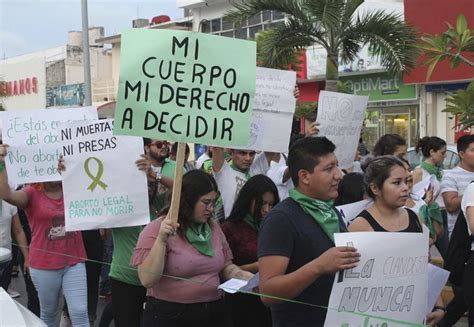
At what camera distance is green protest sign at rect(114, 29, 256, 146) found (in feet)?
11.9

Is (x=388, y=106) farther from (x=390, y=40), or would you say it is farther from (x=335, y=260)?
(x=335, y=260)

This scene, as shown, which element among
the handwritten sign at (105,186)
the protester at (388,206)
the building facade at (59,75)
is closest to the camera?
the protester at (388,206)

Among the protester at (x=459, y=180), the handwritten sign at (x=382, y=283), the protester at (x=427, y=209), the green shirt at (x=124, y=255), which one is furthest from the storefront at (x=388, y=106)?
the handwritten sign at (x=382, y=283)

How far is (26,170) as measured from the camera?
557 centimetres

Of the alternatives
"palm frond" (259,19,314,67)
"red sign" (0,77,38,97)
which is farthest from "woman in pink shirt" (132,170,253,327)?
"red sign" (0,77,38,97)

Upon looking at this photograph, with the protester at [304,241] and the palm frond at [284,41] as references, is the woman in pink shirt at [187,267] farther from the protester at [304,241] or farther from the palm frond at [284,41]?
the palm frond at [284,41]

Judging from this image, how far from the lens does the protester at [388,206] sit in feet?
11.3

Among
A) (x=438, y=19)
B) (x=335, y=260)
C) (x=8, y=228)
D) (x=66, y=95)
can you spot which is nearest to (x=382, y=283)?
(x=335, y=260)

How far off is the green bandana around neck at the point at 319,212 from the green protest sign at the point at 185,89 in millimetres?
666

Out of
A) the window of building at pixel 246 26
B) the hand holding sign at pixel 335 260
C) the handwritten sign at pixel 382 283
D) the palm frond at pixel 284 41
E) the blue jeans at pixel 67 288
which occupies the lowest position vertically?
the blue jeans at pixel 67 288

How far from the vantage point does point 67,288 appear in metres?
5.26

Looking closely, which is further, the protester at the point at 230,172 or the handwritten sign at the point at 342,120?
the handwritten sign at the point at 342,120

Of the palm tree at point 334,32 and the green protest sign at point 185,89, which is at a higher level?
the palm tree at point 334,32

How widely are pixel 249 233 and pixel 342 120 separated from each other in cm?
206
